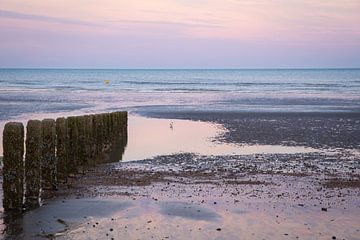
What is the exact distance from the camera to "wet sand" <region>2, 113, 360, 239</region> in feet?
31.1

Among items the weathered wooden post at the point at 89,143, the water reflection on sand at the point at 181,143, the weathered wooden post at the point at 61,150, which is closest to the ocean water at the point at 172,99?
the water reflection on sand at the point at 181,143

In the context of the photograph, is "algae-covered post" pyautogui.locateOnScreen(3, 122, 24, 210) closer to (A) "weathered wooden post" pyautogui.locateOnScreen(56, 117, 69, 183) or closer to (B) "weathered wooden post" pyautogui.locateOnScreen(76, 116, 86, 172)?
(A) "weathered wooden post" pyautogui.locateOnScreen(56, 117, 69, 183)

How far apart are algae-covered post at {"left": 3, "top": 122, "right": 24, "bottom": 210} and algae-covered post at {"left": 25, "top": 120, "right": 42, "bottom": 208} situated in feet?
1.65

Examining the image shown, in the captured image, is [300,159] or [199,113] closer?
[300,159]

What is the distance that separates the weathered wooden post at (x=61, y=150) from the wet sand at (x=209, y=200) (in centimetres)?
39

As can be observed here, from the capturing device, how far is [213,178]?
14.6 meters

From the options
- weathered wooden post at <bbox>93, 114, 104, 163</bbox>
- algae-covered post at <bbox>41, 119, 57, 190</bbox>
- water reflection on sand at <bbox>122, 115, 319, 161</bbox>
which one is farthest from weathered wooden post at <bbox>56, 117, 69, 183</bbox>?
water reflection on sand at <bbox>122, 115, 319, 161</bbox>

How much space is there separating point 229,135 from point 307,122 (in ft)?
28.7

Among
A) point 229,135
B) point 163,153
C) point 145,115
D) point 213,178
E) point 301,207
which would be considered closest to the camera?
point 301,207

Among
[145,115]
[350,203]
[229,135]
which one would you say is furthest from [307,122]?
[350,203]

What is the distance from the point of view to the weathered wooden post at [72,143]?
14.9 metres

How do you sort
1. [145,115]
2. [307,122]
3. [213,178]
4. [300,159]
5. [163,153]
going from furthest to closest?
[145,115] → [307,122] → [163,153] → [300,159] → [213,178]

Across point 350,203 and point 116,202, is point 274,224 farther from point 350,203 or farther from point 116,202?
point 116,202

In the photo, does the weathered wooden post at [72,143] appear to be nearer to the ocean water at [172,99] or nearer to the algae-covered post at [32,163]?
the algae-covered post at [32,163]
